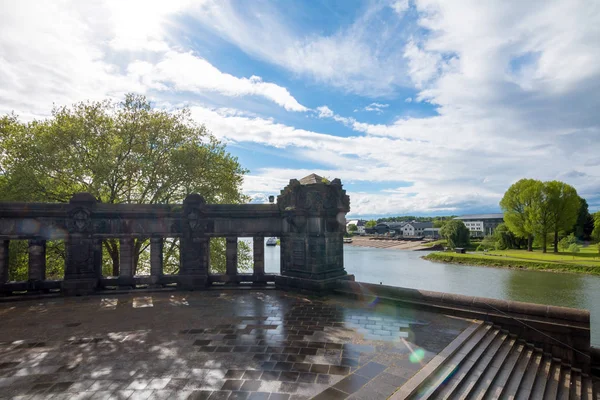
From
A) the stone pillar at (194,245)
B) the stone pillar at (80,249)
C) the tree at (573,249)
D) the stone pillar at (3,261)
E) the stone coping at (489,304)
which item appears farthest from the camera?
the tree at (573,249)

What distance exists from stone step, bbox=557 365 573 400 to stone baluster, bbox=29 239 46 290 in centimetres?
1584

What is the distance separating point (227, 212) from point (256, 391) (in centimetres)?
842

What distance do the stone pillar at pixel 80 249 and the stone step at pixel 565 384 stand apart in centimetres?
1424

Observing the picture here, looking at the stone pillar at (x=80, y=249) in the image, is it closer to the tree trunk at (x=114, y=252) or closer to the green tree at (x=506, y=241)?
the tree trunk at (x=114, y=252)

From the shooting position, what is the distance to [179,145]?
20.0 m

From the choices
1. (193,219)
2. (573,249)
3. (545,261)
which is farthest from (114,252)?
(573,249)

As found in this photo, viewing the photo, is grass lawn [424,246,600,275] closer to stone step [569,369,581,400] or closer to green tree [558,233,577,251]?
green tree [558,233,577,251]

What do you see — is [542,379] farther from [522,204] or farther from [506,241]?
[506,241]

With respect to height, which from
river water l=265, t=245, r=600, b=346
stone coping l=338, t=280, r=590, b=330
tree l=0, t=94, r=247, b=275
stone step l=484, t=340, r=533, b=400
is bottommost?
river water l=265, t=245, r=600, b=346

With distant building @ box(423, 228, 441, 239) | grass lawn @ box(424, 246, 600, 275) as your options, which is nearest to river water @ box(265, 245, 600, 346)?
grass lawn @ box(424, 246, 600, 275)

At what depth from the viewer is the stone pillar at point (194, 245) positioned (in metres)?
12.4

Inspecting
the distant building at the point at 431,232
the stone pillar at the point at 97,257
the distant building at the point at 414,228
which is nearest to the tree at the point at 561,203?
the stone pillar at the point at 97,257

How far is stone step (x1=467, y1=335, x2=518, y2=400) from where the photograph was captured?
575cm

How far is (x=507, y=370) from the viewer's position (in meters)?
6.79
